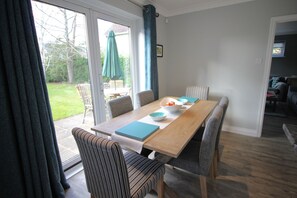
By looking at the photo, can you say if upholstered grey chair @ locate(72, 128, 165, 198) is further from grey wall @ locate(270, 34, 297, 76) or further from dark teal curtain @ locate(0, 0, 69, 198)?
grey wall @ locate(270, 34, 297, 76)

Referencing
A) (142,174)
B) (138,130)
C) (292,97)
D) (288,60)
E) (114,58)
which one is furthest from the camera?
(288,60)

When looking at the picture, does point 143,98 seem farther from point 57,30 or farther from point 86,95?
point 57,30

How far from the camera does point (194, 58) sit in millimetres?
→ 3342

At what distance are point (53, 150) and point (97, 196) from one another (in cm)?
69

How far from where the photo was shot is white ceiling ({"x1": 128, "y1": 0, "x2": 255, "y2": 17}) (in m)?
2.85

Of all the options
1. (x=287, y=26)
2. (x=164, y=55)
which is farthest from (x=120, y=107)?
(x=287, y=26)

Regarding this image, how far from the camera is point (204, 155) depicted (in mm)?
1356

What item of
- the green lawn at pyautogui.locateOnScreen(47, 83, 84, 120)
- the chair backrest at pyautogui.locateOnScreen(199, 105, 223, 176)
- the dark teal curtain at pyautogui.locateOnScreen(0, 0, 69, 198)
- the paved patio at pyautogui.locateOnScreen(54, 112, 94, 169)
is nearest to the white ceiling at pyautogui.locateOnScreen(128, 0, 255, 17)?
the green lawn at pyautogui.locateOnScreen(47, 83, 84, 120)

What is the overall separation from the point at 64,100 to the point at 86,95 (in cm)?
31

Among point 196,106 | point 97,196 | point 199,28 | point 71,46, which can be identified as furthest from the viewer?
point 199,28

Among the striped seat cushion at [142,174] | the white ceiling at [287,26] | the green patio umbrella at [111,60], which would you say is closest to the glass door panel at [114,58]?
the green patio umbrella at [111,60]

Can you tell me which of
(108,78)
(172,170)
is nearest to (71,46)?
(108,78)

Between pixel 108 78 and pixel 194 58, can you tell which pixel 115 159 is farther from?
pixel 194 58

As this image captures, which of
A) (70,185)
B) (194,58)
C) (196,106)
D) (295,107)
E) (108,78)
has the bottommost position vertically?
(70,185)
